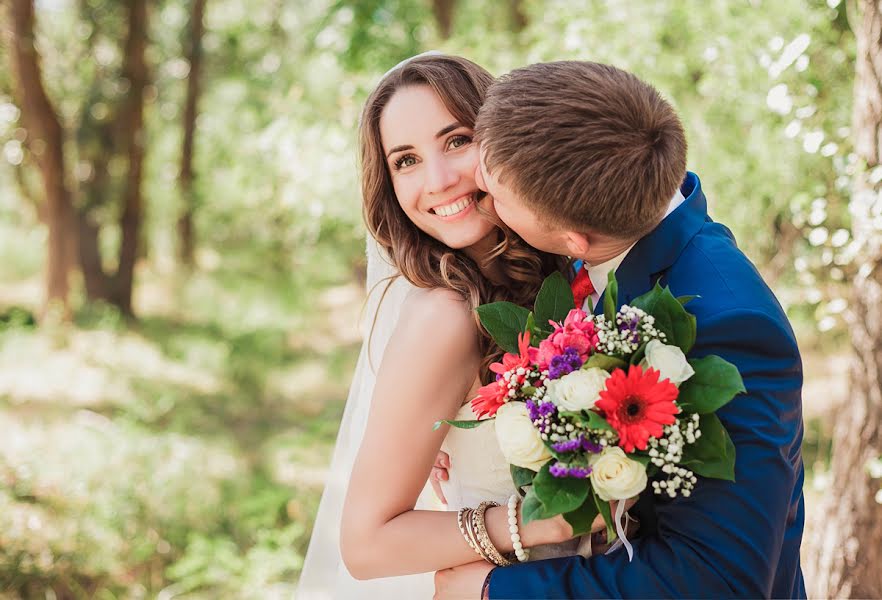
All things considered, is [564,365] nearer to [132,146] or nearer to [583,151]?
[583,151]

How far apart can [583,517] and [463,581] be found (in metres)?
0.50

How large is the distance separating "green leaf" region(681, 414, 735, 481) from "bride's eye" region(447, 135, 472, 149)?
122 centimetres

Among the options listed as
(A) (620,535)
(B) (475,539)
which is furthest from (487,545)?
(A) (620,535)

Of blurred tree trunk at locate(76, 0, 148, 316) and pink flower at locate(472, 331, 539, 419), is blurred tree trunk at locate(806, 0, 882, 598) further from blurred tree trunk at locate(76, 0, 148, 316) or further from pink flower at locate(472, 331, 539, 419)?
blurred tree trunk at locate(76, 0, 148, 316)

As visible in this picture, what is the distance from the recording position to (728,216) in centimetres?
566

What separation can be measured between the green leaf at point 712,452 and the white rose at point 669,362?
0.38ft

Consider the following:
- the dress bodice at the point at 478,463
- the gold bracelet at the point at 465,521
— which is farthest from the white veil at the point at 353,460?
the gold bracelet at the point at 465,521

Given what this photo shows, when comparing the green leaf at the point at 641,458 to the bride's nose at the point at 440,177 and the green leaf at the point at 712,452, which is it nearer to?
the green leaf at the point at 712,452

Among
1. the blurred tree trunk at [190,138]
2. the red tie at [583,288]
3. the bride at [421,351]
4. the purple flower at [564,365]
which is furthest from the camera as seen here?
the blurred tree trunk at [190,138]

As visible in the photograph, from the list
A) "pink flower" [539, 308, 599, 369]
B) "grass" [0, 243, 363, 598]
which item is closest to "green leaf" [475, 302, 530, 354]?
"pink flower" [539, 308, 599, 369]

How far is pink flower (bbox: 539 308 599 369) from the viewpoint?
1.71 m

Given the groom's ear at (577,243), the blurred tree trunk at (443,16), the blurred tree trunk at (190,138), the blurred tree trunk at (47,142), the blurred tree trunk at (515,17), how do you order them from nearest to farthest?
the groom's ear at (577,243), the blurred tree trunk at (443,16), the blurred tree trunk at (47,142), the blurred tree trunk at (515,17), the blurred tree trunk at (190,138)

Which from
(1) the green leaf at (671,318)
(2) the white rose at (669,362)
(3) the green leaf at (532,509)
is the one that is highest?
(1) the green leaf at (671,318)

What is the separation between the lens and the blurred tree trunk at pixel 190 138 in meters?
14.7
